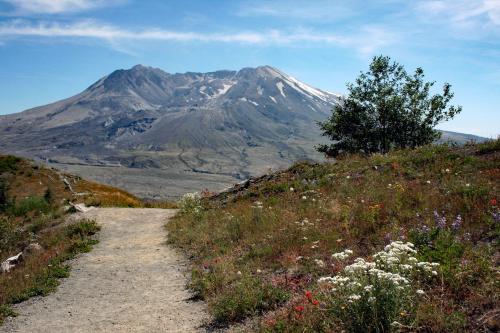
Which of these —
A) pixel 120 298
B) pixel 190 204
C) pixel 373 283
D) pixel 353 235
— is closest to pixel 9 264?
pixel 120 298

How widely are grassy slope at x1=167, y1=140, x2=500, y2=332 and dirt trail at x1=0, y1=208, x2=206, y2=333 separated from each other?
0.68 meters

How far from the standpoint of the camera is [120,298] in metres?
11.7

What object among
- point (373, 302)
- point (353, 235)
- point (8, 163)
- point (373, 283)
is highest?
point (373, 283)

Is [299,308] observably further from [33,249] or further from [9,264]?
[33,249]

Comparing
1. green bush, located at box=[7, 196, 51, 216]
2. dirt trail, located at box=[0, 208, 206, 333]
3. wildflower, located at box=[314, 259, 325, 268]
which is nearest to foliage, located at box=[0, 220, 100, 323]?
dirt trail, located at box=[0, 208, 206, 333]

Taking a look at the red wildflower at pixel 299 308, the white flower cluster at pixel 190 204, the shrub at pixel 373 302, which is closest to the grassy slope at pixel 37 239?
the white flower cluster at pixel 190 204

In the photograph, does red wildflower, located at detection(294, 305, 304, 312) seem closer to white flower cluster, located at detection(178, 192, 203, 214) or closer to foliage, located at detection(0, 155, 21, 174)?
white flower cluster, located at detection(178, 192, 203, 214)

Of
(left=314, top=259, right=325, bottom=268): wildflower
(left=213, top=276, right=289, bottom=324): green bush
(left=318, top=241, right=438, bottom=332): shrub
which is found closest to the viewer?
(left=318, top=241, right=438, bottom=332): shrub

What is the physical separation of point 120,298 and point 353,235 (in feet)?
21.2

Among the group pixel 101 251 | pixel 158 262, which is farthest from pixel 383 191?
pixel 101 251

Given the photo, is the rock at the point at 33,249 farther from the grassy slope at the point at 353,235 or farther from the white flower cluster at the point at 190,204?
the white flower cluster at the point at 190,204

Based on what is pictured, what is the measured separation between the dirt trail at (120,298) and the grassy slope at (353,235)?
0.68 meters

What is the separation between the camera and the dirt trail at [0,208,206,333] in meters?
9.84

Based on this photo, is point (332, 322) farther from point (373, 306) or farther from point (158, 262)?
point (158, 262)
